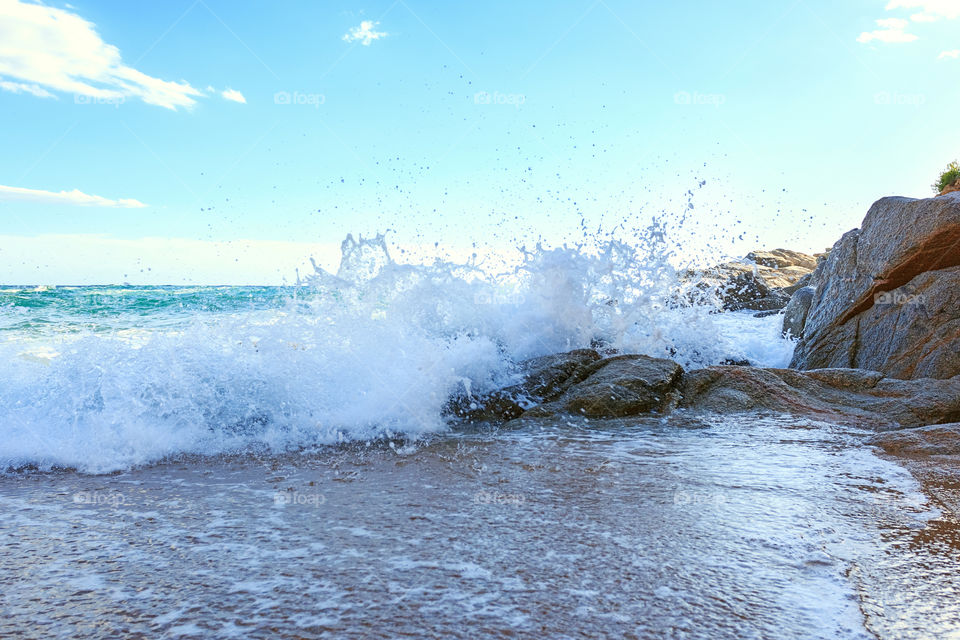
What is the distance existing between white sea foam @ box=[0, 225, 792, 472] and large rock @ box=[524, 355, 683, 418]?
0.79m

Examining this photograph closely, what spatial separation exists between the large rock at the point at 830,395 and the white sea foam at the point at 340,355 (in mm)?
1671

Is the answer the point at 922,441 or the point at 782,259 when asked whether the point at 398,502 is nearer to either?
the point at 922,441

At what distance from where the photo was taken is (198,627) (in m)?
1.95

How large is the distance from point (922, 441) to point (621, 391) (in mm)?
2222

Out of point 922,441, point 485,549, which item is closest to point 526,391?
point 922,441

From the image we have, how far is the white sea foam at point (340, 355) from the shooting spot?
471 centimetres

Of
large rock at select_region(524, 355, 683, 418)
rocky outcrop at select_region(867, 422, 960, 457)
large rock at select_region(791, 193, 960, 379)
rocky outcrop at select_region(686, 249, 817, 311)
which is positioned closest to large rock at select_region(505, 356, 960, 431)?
large rock at select_region(524, 355, 683, 418)

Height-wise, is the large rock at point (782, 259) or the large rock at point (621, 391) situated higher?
the large rock at point (782, 259)

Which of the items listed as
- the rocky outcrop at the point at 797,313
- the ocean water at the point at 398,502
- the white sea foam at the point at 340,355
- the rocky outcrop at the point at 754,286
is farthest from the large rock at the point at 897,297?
the rocky outcrop at the point at 754,286

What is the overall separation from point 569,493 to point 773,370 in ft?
12.7

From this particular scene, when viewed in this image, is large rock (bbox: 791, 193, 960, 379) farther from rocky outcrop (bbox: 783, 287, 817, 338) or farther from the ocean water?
the ocean water

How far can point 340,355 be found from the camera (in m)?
5.86

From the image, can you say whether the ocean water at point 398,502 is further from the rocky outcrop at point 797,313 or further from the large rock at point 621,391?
the rocky outcrop at point 797,313

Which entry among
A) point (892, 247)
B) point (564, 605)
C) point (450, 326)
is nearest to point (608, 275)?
point (450, 326)
